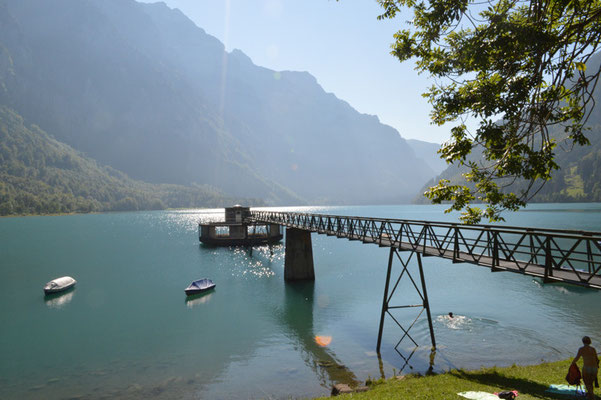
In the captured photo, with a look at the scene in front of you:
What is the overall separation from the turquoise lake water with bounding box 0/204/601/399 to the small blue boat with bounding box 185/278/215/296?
3.23 ft

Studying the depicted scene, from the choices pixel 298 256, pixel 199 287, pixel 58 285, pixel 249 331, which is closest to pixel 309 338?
pixel 249 331

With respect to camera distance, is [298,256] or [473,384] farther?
[298,256]

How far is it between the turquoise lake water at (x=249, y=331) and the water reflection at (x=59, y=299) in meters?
0.22

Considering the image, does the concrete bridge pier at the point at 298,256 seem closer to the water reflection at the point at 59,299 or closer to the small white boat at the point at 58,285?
the water reflection at the point at 59,299

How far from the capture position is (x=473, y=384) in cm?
1491

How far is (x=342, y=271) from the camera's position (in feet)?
171

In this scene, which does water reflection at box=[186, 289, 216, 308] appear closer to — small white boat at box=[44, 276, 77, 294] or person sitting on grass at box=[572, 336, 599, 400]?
small white boat at box=[44, 276, 77, 294]

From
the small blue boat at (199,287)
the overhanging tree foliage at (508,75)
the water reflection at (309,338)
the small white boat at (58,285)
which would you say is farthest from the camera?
the small white boat at (58,285)

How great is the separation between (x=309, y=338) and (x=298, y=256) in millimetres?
17645

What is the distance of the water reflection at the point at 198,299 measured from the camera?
35.2m

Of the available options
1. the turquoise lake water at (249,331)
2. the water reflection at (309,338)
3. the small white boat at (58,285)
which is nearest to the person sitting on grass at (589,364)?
the turquoise lake water at (249,331)

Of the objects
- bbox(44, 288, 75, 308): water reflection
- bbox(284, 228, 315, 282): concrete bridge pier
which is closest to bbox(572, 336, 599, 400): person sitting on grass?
bbox(284, 228, 315, 282): concrete bridge pier

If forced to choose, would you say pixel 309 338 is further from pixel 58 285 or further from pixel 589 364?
pixel 58 285

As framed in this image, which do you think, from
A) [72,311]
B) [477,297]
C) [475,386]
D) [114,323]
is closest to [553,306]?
[477,297]
